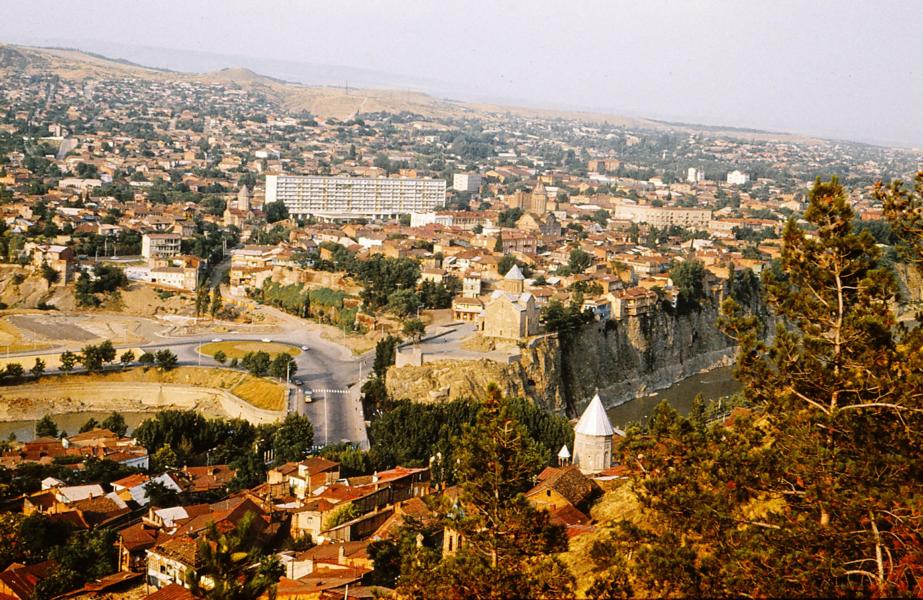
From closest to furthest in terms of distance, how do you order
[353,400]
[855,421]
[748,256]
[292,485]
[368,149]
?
1. [855,421]
2. [292,485]
3. [353,400]
4. [748,256]
5. [368,149]

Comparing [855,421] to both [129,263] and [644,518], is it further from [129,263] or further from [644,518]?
[129,263]

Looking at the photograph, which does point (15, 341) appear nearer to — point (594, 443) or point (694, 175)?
point (594, 443)

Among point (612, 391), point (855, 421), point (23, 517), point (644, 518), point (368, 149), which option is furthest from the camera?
point (368, 149)

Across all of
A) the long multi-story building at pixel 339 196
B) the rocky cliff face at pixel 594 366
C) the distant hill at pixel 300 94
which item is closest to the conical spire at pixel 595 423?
the rocky cliff face at pixel 594 366

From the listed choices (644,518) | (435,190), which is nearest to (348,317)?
(644,518)

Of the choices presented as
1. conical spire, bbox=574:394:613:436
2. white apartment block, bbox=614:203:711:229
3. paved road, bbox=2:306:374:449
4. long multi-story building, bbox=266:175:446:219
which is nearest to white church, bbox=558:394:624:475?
conical spire, bbox=574:394:613:436

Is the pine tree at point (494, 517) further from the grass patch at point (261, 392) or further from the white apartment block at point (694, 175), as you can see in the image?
the white apartment block at point (694, 175)

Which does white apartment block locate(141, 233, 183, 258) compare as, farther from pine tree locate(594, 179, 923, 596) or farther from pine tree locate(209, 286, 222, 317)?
pine tree locate(594, 179, 923, 596)
